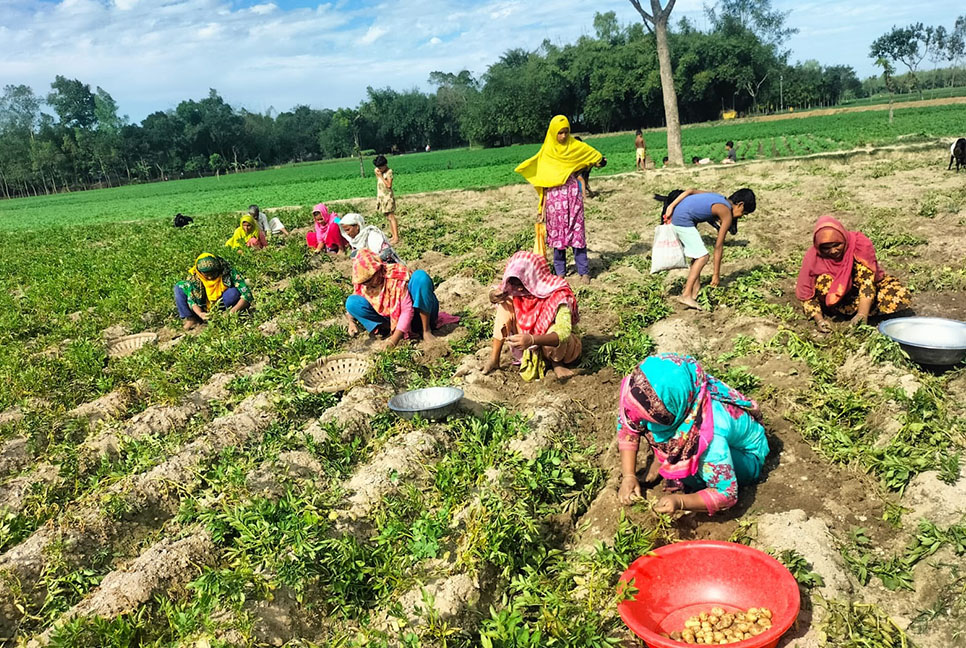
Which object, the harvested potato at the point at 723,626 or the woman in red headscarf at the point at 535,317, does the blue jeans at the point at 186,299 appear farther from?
the harvested potato at the point at 723,626

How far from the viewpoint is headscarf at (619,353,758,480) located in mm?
2984

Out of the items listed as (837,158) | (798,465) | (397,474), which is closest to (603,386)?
(798,465)

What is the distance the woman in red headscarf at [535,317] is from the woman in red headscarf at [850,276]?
2159mm

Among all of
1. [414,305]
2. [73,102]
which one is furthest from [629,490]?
[73,102]

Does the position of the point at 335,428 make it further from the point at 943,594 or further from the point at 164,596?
the point at 943,594

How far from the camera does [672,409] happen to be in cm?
299

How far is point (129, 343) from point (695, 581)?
6.81 metres

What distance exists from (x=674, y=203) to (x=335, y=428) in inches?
173

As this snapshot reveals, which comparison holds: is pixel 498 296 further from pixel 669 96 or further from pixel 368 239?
pixel 669 96

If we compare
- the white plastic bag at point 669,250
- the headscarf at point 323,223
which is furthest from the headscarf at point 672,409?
the headscarf at point 323,223

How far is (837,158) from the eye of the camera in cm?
1468

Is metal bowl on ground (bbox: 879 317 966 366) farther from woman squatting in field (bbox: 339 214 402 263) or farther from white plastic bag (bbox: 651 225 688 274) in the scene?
woman squatting in field (bbox: 339 214 402 263)

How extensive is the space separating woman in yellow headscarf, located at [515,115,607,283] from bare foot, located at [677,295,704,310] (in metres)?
1.44

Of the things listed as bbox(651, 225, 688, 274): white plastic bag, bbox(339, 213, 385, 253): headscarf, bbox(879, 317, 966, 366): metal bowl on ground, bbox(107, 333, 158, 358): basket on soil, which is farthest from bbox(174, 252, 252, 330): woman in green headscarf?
bbox(879, 317, 966, 366): metal bowl on ground
